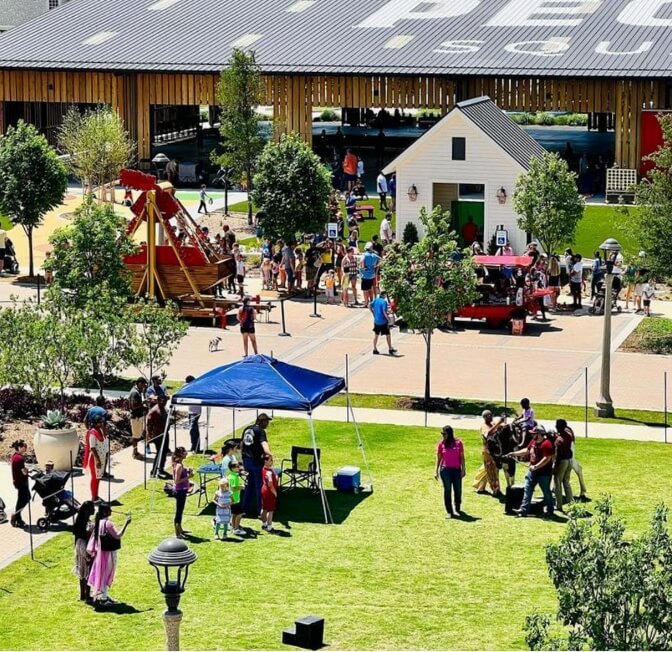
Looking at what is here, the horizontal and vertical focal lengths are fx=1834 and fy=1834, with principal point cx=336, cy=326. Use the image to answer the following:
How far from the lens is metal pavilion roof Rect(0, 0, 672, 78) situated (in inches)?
2409

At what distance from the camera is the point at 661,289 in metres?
46.1

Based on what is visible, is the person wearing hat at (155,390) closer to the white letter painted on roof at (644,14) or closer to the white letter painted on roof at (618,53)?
the white letter painted on roof at (618,53)

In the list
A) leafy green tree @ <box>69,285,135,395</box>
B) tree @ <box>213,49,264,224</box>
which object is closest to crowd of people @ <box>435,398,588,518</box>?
leafy green tree @ <box>69,285,135,395</box>

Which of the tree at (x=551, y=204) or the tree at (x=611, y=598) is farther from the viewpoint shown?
the tree at (x=551, y=204)

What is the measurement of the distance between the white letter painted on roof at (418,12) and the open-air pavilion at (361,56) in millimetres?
72

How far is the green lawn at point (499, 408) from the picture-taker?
108 feet

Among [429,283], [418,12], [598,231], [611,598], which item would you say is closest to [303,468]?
[429,283]

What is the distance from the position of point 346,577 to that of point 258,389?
457 cm

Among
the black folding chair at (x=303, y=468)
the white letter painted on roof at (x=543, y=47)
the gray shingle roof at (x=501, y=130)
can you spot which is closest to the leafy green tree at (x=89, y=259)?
the black folding chair at (x=303, y=468)

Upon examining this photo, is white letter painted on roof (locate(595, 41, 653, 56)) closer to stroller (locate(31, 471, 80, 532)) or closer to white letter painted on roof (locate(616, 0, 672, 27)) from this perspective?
white letter painted on roof (locate(616, 0, 672, 27))

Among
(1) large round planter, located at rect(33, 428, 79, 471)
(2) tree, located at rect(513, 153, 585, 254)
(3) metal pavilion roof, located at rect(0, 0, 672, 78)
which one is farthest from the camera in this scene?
(3) metal pavilion roof, located at rect(0, 0, 672, 78)

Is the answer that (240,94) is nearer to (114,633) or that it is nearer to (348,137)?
(348,137)

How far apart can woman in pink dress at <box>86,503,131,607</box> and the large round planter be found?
21.5 feet

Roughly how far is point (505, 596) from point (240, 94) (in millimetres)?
35628
